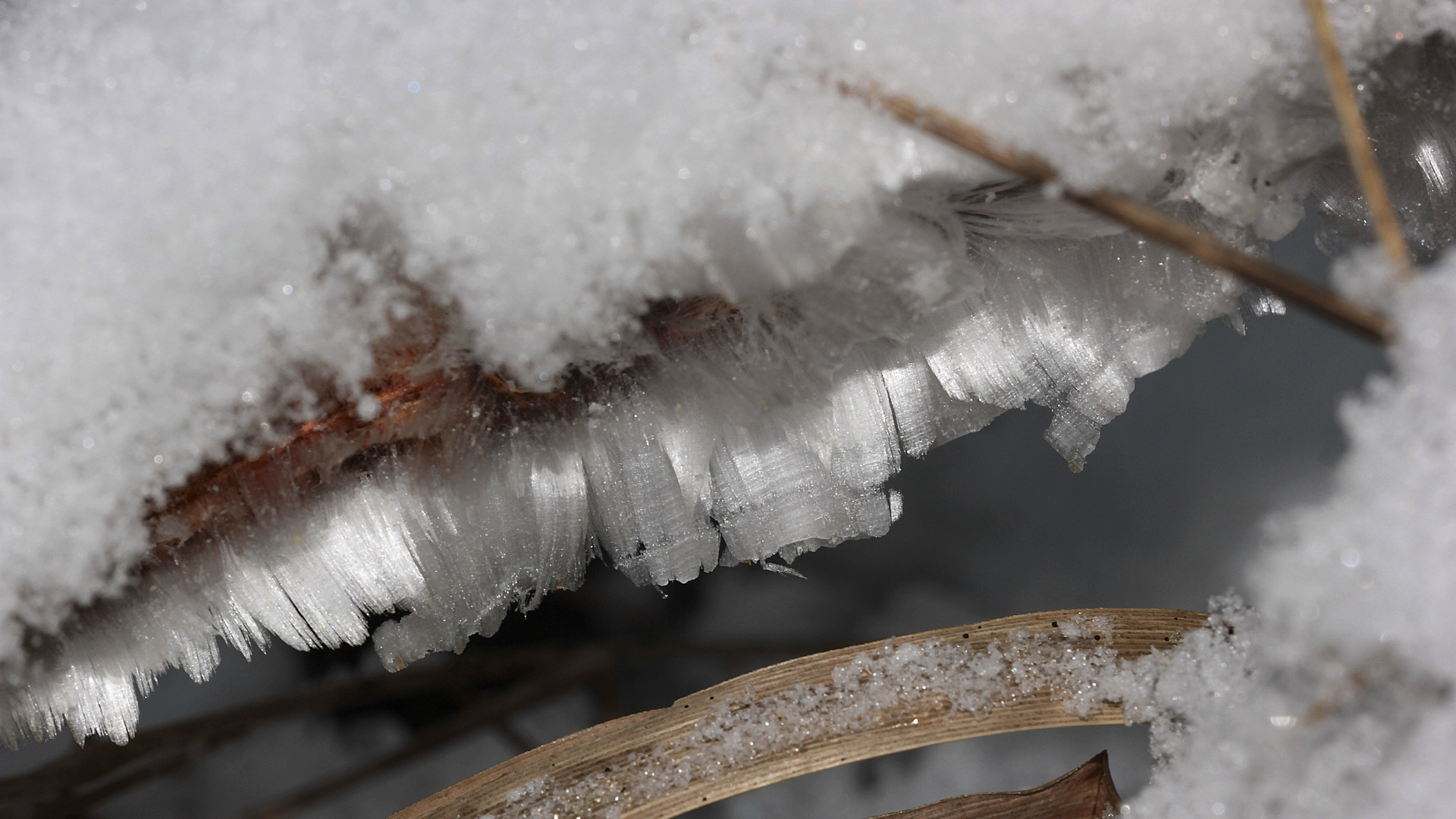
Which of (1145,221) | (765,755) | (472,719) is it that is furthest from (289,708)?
(1145,221)

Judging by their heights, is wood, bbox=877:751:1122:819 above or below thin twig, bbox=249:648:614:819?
below

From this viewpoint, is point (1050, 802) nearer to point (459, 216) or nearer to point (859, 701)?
point (859, 701)

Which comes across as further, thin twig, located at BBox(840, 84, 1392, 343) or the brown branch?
the brown branch

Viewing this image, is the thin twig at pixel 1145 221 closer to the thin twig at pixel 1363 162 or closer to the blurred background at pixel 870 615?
the thin twig at pixel 1363 162

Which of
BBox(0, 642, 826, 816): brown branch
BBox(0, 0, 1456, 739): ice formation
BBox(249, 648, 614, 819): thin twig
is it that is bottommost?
BBox(249, 648, 614, 819): thin twig

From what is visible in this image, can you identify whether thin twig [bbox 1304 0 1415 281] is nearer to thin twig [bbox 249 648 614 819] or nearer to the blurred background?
the blurred background

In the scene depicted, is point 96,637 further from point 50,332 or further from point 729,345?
point 729,345

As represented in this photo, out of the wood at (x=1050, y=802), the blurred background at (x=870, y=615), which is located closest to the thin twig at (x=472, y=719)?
the blurred background at (x=870, y=615)

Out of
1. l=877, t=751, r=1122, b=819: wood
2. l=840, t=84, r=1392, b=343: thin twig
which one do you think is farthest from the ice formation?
l=877, t=751, r=1122, b=819: wood

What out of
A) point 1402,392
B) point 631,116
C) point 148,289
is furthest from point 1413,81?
point 148,289
